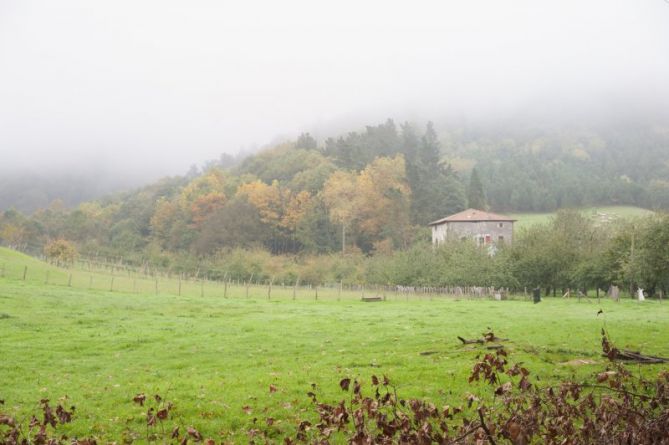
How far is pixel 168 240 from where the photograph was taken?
111625 mm

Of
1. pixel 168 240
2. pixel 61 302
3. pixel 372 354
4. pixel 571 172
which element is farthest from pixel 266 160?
pixel 372 354

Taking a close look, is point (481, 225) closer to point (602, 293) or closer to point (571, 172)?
point (602, 293)

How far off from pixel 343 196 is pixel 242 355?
7901cm

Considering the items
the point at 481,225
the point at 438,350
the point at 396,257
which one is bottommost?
the point at 438,350

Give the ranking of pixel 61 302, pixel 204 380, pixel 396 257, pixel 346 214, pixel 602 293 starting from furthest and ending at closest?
pixel 346 214 → pixel 396 257 → pixel 602 293 → pixel 61 302 → pixel 204 380

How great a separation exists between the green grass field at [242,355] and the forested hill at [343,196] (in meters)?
65.0

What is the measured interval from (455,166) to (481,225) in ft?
220

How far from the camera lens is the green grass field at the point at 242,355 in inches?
464

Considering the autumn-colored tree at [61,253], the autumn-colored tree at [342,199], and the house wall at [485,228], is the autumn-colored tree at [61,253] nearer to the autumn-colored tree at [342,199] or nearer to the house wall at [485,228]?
the autumn-colored tree at [342,199]

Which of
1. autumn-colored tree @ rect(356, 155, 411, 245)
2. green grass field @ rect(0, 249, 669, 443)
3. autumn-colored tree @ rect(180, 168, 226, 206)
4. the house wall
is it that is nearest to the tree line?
autumn-colored tree @ rect(356, 155, 411, 245)

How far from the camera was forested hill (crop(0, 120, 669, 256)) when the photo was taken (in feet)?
320

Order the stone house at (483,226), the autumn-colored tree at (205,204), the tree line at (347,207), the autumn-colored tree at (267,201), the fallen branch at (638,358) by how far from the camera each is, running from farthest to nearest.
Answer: the autumn-colored tree at (205,204), the autumn-colored tree at (267,201), the stone house at (483,226), the tree line at (347,207), the fallen branch at (638,358)

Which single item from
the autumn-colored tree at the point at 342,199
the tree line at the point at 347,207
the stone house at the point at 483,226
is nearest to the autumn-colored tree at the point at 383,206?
the tree line at the point at 347,207

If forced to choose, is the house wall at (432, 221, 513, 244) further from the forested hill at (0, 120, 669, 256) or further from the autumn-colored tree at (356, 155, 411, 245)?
the autumn-colored tree at (356, 155, 411, 245)
